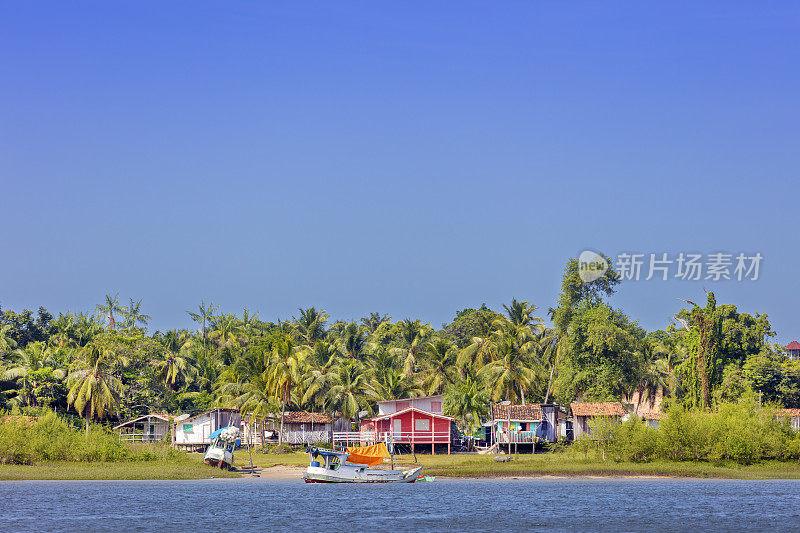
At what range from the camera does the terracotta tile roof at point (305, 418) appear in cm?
9175

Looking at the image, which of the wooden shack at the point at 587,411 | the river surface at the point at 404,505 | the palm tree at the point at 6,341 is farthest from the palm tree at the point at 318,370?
the palm tree at the point at 6,341

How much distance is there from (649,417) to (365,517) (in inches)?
1870

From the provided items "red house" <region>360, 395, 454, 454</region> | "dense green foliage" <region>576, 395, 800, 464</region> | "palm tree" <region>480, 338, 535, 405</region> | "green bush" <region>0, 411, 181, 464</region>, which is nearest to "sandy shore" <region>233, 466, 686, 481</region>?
"dense green foliage" <region>576, 395, 800, 464</region>

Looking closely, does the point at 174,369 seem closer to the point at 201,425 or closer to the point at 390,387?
the point at 201,425

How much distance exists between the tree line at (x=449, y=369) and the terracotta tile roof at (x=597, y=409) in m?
3.41

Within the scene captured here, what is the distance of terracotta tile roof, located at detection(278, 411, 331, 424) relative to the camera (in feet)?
301

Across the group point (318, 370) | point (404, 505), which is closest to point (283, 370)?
point (318, 370)

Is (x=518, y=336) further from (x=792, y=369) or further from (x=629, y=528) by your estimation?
(x=629, y=528)

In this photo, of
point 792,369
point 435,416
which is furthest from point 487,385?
point 792,369

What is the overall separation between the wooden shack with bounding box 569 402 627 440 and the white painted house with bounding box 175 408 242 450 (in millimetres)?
33883

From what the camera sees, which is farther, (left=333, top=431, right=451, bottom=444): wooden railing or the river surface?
(left=333, top=431, right=451, bottom=444): wooden railing

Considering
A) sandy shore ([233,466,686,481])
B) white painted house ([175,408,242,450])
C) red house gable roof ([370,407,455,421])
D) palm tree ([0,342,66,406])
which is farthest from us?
white painted house ([175,408,242,450])

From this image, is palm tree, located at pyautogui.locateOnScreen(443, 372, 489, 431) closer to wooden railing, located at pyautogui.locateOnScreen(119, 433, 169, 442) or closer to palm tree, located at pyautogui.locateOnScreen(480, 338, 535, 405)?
palm tree, located at pyautogui.locateOnScreen(480, 338, 535, 405)

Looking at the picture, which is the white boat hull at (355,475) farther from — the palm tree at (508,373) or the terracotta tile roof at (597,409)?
the palm tree at (508,373)
